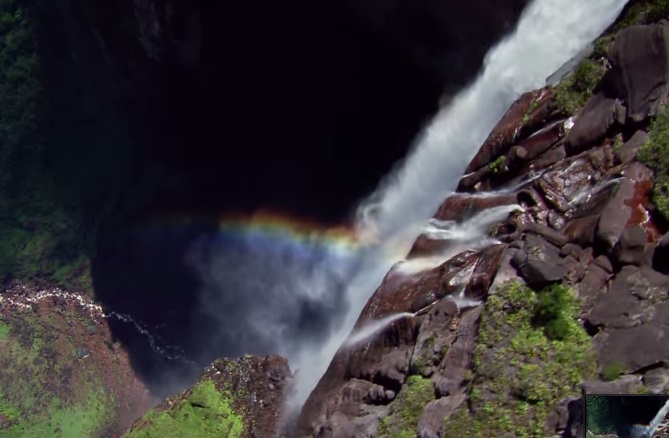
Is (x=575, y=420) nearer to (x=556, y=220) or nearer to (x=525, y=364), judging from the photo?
(x=525, y=364)

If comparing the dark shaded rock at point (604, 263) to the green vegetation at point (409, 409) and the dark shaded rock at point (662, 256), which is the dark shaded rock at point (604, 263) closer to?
the dark shaded rock at point (662, 256)

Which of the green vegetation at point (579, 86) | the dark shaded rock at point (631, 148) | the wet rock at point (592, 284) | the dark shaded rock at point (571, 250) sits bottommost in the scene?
the wet rock at point (592, 284)

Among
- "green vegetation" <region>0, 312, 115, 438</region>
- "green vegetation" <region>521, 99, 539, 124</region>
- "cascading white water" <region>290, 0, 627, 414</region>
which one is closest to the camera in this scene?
"green vegetation" <region>521, 99, 539, 124</region>

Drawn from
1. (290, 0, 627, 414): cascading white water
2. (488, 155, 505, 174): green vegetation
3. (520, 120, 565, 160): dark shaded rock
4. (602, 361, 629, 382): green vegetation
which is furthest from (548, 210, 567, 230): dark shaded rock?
(290, 0, 627, 414): cascading white water

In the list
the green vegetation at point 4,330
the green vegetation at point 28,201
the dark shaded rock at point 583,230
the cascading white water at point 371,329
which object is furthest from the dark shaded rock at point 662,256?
the green vegetation at point 4,330

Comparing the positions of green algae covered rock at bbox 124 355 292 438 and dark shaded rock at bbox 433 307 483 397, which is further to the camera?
green algae covered rock at bbox 124 355 292 438

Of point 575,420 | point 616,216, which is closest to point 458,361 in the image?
point 575,420

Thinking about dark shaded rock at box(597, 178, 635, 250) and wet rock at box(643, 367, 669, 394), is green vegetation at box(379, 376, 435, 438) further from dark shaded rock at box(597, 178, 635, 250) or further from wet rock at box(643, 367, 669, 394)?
dark shaded rock at box(597, 178, 635, 250)
